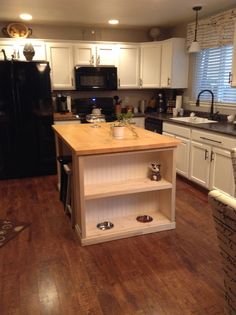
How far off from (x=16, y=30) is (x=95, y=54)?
1.27 metres

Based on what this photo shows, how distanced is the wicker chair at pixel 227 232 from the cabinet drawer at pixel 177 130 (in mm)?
2833

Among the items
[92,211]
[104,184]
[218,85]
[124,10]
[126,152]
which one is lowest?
[92,211]

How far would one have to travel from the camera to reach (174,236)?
104 inches

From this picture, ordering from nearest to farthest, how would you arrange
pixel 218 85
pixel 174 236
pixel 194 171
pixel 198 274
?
pixel 198 274, pixel 174 236, pixel 194 171, pixel 218 85

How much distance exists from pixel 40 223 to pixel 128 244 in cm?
98

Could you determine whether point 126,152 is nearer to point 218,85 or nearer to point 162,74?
point 218,85

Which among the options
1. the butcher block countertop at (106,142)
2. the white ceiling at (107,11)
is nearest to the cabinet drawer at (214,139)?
the butcher block countertop at (106,142)

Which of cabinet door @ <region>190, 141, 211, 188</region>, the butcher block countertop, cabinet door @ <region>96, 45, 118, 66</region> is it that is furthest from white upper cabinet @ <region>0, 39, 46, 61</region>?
cabinet door @ <region>190, 141, 211, 188</region>

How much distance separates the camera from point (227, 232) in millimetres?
939

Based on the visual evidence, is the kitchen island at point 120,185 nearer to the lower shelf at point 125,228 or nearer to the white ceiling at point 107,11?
the lower shelf at point 125,228

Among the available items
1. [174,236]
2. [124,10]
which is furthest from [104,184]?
[124,10]

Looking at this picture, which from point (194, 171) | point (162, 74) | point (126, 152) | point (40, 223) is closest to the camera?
point (126, 152)

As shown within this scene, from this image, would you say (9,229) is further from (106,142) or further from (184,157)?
(184,157)

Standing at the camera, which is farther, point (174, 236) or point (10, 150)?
point (10, 150)
